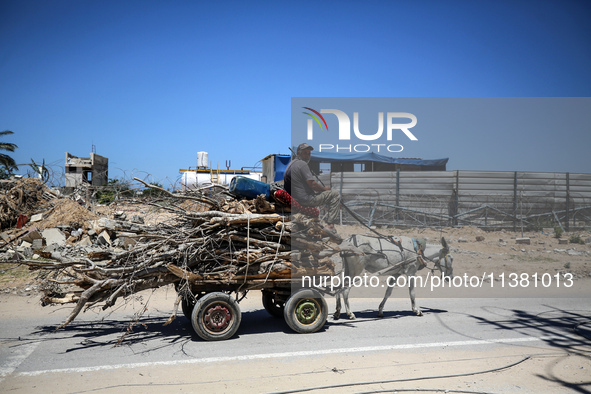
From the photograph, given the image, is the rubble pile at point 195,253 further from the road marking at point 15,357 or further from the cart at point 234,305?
the road marking at point 15,357

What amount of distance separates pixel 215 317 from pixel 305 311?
4.94 feet

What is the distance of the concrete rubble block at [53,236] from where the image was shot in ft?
41.9

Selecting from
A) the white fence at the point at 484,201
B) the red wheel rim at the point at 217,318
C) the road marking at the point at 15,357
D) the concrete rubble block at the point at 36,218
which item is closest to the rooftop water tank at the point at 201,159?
the white fence at the point at 484,201

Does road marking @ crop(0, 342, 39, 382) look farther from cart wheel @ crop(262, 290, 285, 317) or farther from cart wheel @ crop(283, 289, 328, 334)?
cart wheel @ crop(262, 290, 285, 317)

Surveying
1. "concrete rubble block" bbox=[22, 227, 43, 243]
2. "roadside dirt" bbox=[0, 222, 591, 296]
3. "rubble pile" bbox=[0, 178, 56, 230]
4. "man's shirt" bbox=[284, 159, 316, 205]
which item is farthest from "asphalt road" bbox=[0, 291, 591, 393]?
"rubble pile" bbox=[0, 178, 56, 230]

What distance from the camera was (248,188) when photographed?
693 centimetres

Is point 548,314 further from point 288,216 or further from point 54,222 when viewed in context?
point 54,222

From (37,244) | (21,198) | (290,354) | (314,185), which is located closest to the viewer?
(290,354)

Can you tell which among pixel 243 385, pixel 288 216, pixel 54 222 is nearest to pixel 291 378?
pixel 243 385

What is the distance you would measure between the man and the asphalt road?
2092 mm

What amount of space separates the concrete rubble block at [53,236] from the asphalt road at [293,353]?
4.62 meters

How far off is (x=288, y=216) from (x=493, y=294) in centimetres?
741

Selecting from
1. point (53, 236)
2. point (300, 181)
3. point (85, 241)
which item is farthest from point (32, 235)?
point (300, 181)

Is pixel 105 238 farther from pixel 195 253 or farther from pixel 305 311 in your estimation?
pixel 305 311
